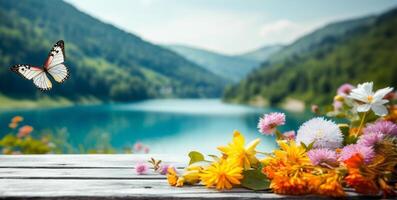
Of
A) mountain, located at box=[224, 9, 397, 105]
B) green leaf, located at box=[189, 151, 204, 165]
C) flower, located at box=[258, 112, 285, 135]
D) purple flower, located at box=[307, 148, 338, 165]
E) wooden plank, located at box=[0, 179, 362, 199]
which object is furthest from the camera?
mountain, located at box=[224, 9, 397, 105]

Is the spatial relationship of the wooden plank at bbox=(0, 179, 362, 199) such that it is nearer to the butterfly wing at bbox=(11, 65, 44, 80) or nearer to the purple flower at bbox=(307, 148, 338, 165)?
the purple flower at bbox=(307, 148, 338, 165)

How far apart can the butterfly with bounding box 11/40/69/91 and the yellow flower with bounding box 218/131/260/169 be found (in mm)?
735

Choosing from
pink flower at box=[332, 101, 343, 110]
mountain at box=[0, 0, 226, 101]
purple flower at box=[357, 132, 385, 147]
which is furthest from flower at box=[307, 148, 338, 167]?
mountain at box=[0, 0, 226, 101]

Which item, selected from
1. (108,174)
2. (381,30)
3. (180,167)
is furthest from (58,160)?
(381,30)

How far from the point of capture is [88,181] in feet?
4.83

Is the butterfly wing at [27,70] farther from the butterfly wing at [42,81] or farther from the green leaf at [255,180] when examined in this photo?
the green leaf at [255,180]

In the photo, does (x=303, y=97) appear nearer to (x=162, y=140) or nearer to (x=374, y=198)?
(x=162, y=140)

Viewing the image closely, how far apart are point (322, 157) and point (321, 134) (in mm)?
164

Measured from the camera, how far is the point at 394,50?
244 ft

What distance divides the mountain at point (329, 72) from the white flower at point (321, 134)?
198 ft

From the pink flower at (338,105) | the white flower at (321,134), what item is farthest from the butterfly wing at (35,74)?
the pink flower at (338,105)

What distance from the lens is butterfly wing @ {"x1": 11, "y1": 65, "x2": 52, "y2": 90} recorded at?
5.91 feet

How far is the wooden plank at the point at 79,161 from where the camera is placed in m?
1.76

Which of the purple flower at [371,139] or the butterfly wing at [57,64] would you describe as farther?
the butterfly wing at [57,64]
